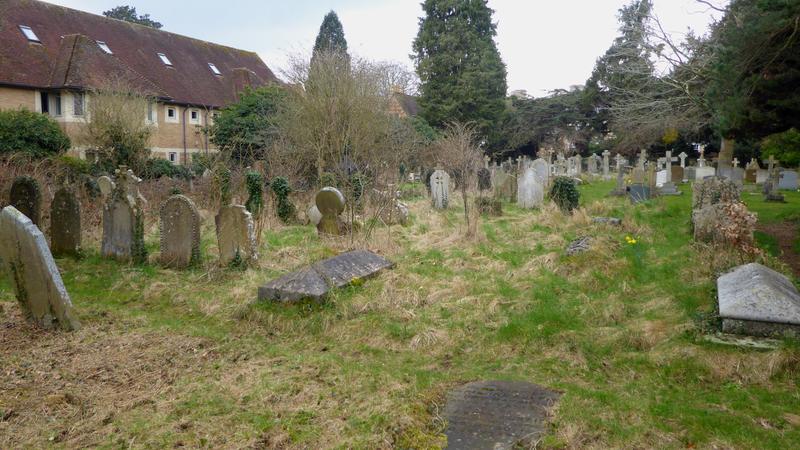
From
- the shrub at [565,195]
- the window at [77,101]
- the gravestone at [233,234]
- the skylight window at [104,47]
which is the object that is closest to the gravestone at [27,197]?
the gravestone at [233,234]

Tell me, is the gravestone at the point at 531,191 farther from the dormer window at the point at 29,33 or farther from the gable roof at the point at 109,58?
the dormer window at the point at 29,33

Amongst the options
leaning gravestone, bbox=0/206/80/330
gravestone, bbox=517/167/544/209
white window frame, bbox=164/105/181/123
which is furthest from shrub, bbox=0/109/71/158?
gravestone, bbox=517/167/544/209

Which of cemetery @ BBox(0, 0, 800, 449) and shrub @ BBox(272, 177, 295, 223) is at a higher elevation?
shrub @ BBox(272, 177, 295, 223)

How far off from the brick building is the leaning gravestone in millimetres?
15855

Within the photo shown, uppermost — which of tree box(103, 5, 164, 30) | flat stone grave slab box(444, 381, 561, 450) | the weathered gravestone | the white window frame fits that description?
tree box(103, 5, 164, 30)

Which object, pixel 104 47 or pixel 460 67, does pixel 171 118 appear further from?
pixel 460 67

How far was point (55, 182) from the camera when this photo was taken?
46.3 feet

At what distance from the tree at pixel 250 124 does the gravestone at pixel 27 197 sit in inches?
→ 422

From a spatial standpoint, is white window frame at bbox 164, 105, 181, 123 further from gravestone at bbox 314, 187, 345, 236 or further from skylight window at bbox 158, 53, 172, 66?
gravestone at bbox 314, 187, 345, 236

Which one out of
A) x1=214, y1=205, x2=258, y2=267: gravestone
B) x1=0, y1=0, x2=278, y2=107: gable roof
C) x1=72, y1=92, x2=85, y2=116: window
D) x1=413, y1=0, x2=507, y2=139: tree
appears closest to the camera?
x1=214, y1=205, x2=258, y2=267: gravestone

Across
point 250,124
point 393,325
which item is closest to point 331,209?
point 393,325

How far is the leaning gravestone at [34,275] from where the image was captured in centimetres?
627

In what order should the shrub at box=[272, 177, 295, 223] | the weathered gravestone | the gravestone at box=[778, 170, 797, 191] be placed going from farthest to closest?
1. the gravestone at box=[778, 170, 797, 191]
2. the shrub at box=[272, 177, 295, 223]
3. the weathered gravestone

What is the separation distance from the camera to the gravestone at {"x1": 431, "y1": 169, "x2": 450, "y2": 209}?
17.0 m
